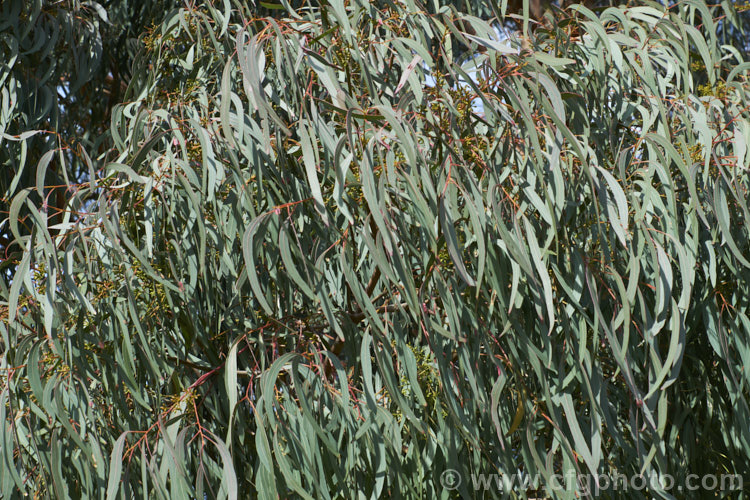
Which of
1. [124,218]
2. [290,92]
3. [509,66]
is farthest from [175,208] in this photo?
[509,66]

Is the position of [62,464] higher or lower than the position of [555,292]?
lower

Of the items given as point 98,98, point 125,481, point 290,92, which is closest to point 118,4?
point 98,98

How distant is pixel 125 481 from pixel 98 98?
2039 millimetres

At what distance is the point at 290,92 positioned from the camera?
154 centimetres

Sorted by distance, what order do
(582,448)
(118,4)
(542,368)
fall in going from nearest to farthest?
(582,448) → (542,368) → (118,4)

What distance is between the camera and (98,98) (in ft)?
9.75

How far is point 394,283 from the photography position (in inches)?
45.4

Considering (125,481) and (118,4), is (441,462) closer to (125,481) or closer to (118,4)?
(125,481)

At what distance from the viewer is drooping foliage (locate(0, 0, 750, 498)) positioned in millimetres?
1236

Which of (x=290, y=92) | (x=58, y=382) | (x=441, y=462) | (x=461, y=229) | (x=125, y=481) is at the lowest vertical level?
(x=441, y=462)

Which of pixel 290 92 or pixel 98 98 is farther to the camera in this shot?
pixel 98 98

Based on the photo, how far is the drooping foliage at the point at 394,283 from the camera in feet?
4.06

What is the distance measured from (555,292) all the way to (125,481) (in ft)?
2.55

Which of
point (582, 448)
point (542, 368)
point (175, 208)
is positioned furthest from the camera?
point (175, 208)
